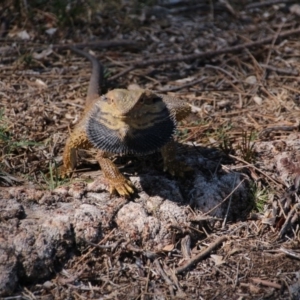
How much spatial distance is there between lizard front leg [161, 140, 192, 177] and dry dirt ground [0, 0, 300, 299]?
66 millimetres

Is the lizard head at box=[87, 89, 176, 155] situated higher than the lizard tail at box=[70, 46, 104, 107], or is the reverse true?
the lizard head at box=[87, 89, 176, 155]

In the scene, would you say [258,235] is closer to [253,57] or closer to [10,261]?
[10,261]

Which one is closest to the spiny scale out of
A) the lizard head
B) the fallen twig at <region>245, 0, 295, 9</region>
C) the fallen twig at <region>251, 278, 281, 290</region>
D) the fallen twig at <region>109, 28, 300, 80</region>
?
the lizard head

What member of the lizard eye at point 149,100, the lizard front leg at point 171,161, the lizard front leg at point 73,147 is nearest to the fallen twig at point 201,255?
the lizard front leg at point 171,161

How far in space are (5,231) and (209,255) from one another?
4.06 ft

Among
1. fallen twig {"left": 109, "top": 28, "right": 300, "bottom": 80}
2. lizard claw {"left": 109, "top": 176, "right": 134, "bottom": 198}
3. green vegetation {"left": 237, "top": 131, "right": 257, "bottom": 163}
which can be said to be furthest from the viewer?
fallen twig {"left": 109, "top": 28, "right": 300, "bottom": 80}

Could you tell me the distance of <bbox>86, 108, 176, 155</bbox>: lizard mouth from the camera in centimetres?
389

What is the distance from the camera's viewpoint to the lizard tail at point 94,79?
17.0 feet

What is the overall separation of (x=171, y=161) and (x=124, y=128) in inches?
21.0

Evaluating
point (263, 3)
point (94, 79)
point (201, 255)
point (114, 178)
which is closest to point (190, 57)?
point (94, 79)

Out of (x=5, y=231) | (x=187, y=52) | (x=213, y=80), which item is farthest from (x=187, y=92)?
(x=5, y=231)

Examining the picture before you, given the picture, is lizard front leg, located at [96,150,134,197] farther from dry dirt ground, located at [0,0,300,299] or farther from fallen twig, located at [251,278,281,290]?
fallen twig, located at [251,278,281,290]

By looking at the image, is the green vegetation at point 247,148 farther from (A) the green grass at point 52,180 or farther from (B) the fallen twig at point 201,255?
(A) the green grass at point 52,180

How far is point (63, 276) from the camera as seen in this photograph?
3615 mm
